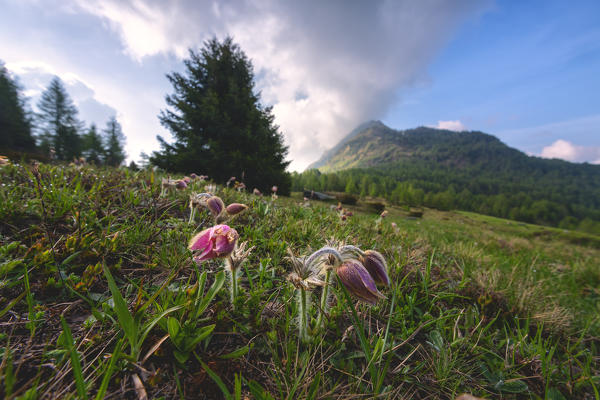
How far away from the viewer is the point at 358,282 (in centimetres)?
102

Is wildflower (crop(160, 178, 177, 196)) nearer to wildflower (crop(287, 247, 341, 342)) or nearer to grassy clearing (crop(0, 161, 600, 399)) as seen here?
grassy clearing (crop(0, 161, 600, 399))

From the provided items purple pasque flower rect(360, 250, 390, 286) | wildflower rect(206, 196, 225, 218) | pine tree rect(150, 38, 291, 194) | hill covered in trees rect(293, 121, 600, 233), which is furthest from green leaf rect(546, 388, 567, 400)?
hill covered in trees rect(293, 121, 600, 233)

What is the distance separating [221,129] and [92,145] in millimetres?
39388

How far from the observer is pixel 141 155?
36.8 ft

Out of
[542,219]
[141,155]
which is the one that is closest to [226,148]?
[141,155]

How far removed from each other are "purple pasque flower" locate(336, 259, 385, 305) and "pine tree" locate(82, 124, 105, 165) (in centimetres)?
4631

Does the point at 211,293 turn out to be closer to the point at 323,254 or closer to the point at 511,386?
the point at 323,254

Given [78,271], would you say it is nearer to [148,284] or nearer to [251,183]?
[148,284]

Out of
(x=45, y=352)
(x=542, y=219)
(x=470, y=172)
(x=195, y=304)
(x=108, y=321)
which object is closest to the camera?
(x=45, y=352)

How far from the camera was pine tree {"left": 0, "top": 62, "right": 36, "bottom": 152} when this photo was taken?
75.3 feet

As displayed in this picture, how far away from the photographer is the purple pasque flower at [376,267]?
45.3 inches

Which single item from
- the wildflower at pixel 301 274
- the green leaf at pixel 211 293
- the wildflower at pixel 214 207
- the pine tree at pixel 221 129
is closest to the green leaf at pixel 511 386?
the wildflower at pixel 301 274

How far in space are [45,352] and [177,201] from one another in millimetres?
1938

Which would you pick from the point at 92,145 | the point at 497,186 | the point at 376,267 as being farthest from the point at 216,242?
the point at 497,186
